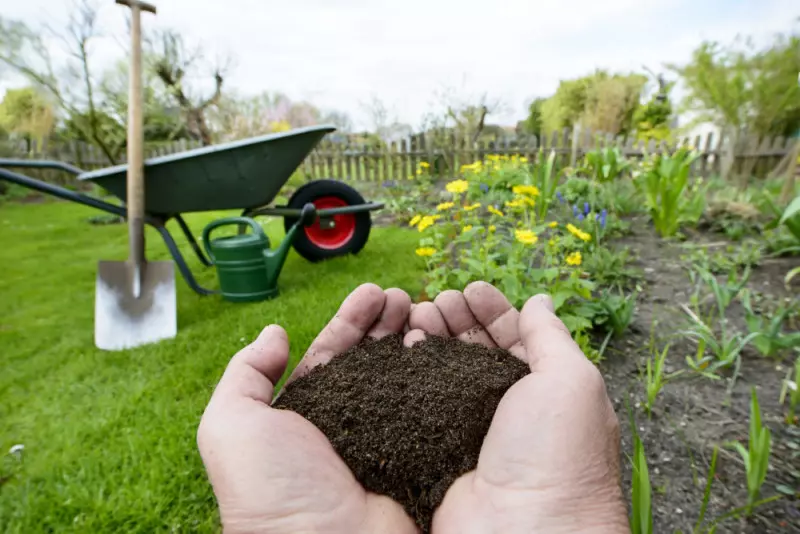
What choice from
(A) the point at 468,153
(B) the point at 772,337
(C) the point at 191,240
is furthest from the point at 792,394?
(A) the point at 468,153

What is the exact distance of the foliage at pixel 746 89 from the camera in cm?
536

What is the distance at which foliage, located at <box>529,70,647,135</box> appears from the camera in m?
8.98

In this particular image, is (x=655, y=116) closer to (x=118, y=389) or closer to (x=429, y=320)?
(x=429, y=320)

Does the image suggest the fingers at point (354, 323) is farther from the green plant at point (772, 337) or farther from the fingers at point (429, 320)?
the green plant at point (772, 337)

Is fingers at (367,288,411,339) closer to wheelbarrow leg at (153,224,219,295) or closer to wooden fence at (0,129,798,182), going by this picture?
wheelbarrow leg at (153,224,219,295)

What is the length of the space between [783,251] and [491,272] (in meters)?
1.60

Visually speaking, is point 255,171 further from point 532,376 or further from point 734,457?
point 734,457

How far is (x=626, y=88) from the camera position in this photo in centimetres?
897

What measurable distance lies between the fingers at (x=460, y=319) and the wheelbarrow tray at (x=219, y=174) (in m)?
1.74

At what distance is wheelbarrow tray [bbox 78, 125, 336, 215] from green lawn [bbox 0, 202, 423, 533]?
51cm

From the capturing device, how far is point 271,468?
2.37 ft

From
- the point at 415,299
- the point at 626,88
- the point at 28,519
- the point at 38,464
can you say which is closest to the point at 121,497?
the point at 28,519

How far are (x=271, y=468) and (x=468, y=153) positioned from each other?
6379mm

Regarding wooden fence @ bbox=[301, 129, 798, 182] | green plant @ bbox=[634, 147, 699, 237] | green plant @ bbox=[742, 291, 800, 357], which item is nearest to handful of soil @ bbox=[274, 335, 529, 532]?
green plant @ bbox=[742, 291, 800, 357]
